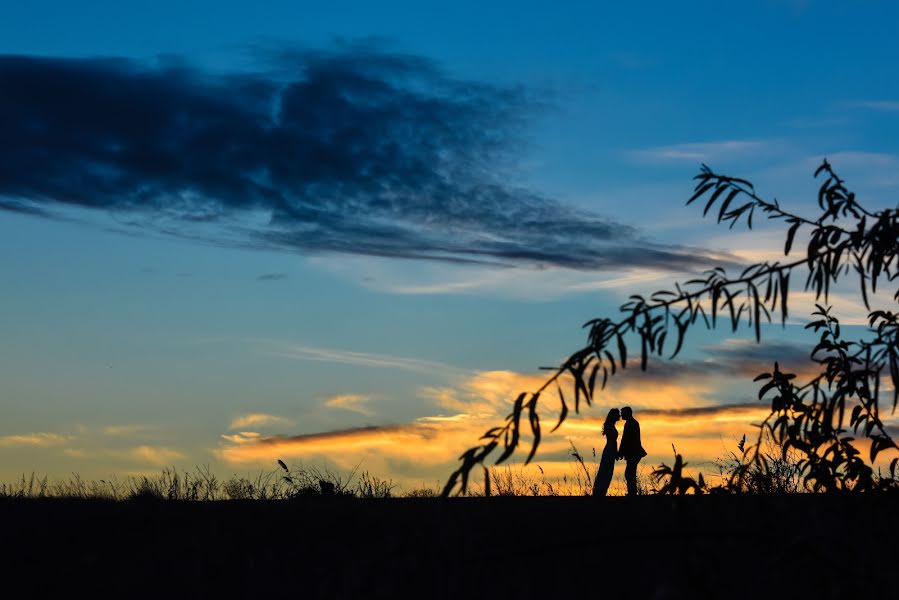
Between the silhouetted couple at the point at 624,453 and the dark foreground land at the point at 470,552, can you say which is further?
the silhouetted couple at the point at 624,453

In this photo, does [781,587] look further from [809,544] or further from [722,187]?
[722,187]

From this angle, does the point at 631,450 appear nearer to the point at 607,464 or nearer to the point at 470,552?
the point at 607,464

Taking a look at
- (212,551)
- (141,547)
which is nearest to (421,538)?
(212,551)

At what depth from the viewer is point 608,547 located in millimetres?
7836

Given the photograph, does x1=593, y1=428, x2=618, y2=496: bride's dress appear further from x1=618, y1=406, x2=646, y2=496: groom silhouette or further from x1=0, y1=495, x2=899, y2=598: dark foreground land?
x1=0, y1=495, x2=899, y2=598: dark foreground land

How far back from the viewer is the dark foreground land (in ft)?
19.3

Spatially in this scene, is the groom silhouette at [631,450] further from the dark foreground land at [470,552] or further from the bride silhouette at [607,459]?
the dark foreground land at [470,552]

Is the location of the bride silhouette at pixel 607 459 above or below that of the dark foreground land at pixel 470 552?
above

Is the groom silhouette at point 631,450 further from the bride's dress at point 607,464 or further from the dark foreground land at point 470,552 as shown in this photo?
the dark foreground land at point 470,552

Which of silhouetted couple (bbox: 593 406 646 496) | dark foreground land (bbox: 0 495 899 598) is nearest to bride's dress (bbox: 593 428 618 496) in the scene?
silhouetted couple (bbox: 593 406 646 496)

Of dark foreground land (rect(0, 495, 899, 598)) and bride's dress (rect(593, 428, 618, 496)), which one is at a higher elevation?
bride's dress (rect(593, 428, 618, 496))

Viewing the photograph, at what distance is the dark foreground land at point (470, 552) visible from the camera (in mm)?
5883

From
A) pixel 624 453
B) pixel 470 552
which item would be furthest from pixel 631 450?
pixel 470 552

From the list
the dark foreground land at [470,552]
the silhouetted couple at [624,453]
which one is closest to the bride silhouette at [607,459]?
the silhouetted couple at [624,453]
